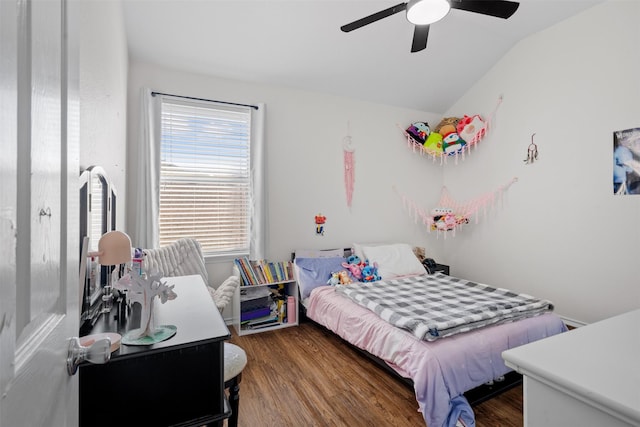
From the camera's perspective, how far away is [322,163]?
3.78 metres

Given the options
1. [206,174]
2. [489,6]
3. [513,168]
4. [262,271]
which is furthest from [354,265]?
[489,6]

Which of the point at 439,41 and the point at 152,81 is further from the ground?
the point at 439,41

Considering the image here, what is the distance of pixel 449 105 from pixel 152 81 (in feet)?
12.1

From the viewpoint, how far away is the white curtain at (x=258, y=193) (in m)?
3.29

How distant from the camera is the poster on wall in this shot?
8.99ft

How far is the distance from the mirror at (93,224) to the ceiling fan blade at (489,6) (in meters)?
2.16

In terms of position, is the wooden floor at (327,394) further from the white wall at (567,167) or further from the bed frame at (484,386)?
the white wall at (567,167)

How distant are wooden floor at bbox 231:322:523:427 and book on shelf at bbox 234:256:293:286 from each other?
2.05ft

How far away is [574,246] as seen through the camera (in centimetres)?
317

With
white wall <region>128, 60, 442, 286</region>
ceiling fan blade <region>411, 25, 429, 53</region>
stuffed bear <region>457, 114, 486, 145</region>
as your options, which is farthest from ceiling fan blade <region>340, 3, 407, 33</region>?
stuffed bear <region>457, 114, 486, 145</region>

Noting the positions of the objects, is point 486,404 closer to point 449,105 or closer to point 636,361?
point 636,361

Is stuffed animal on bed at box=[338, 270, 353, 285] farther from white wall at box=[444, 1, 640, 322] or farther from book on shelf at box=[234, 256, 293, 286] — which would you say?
white wall at box=[444, 1, 640, 322]

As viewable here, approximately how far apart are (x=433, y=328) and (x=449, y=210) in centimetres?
264

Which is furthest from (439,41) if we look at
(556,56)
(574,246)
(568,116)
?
(574,246)
